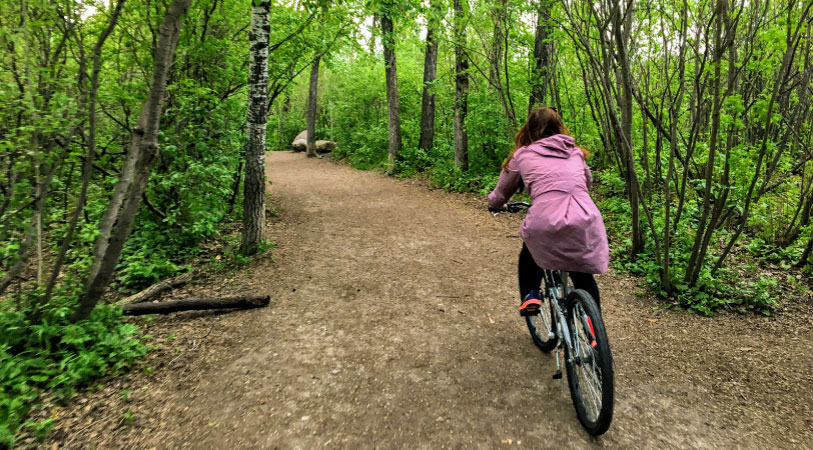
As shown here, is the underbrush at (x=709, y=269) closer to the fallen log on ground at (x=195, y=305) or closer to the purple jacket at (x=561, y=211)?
the purple jacket at (x=561, y=211)

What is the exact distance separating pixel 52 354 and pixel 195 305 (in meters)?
1.25

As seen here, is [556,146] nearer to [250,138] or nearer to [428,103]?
[250,138]

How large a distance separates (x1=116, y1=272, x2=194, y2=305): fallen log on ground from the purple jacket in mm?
4151

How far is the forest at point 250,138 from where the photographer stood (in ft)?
11.3

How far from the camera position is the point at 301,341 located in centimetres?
389

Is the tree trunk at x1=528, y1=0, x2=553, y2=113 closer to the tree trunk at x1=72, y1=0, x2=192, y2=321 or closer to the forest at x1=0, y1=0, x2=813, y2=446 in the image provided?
the forest at x1=0, y1=0, x2=813, y2=446


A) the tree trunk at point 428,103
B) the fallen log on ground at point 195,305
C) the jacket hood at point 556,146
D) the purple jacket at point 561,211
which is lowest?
the fallen log on ground at point 195,305

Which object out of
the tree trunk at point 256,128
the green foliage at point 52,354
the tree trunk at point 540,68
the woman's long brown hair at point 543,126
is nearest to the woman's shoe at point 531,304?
the woman's long brown hair at point 543,126

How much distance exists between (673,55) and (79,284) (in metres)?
7.32

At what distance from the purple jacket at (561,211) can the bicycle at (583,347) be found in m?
A: 0.25

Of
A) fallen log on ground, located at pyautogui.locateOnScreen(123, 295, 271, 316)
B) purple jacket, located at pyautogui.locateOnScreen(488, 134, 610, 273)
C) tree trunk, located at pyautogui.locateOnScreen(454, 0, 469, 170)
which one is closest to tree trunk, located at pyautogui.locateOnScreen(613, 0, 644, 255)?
purple jacket, located at pyautogui.locateOnScreen(488, 134, 610, 273)

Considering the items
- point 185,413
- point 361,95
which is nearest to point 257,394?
point 185,413

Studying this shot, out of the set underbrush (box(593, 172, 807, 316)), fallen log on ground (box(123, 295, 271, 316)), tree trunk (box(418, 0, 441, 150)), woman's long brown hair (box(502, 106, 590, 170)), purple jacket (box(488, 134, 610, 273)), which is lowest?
fallen log on ground (box(123, 295, 271, 316))

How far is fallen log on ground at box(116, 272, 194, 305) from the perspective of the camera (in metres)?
4.51
